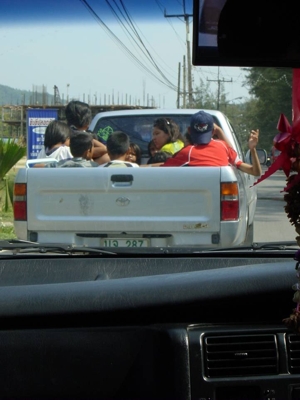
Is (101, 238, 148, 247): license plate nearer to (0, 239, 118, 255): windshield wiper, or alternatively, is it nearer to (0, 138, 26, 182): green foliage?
(0, 239, 118, 255): windshield wiper

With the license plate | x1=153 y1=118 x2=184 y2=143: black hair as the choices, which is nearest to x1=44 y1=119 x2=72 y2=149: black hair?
x1=153 y1=118 x2=184 y2=143: black hair

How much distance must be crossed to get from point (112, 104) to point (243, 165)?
0.72m

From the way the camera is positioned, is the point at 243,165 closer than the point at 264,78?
No

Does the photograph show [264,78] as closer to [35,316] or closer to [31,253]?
[35,316]

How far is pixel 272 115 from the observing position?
7.47 ft

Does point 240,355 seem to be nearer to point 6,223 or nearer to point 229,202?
point 229,202

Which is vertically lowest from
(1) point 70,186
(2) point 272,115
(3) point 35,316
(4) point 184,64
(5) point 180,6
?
(3) point 35,316

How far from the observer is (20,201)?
4.39m

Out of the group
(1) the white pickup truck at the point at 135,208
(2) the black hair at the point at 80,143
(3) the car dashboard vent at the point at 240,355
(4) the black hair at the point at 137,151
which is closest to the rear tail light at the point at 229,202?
(1) the white pickup truck at the point at 135,208

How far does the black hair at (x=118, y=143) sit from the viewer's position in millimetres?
3768

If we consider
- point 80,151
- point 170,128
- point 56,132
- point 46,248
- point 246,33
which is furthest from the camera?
point 46,248

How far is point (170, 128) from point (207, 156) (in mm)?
366

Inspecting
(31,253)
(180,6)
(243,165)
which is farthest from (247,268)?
(31,253)

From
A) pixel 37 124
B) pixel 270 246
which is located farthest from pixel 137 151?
pixel 270 246
